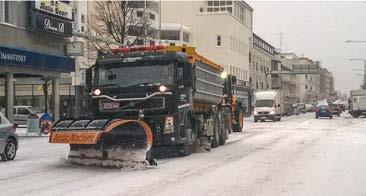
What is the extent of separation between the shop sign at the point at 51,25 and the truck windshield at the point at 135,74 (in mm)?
15863

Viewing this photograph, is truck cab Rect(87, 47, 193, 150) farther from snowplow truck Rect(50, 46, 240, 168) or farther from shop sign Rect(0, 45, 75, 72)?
shop sign Rect(0, 45, 75, 72)

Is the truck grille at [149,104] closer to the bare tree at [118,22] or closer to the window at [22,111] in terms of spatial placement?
the bare tree at [118,22]

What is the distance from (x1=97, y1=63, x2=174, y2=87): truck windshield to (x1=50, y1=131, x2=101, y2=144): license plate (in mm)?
2690

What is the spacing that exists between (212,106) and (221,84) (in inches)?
112

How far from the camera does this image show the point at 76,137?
47.9ft

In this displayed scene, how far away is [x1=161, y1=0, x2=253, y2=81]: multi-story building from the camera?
79.9m

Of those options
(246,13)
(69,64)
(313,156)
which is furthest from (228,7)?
(313,156)

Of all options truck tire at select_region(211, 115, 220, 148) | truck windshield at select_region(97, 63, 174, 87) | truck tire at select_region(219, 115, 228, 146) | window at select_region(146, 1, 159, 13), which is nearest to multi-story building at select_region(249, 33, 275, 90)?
window at select_region(146, 1, 159, 13)

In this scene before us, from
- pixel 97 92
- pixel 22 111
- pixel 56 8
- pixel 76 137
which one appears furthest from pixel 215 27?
pixel 76 137

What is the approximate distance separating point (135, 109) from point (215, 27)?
64.9 m

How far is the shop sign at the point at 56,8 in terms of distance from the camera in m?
32.4

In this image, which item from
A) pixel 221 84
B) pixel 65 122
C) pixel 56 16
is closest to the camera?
pixel 65 122

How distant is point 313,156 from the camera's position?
17766 mm

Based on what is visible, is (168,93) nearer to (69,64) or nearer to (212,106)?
(212,106)
